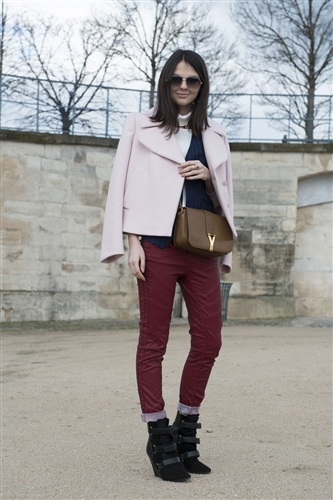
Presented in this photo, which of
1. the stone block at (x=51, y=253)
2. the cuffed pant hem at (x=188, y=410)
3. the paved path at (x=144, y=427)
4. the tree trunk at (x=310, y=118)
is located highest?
the tree trunk at (x=310, y=118)

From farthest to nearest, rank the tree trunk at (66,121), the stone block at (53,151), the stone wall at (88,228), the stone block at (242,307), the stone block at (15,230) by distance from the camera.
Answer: the stone block at (242,307) → the tree trunk at (66,121) → the stone block at (53,151) → the stone wall at (88,228) → the stone block at (15,230)

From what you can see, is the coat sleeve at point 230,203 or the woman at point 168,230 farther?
the coat sleeve at point 230,203

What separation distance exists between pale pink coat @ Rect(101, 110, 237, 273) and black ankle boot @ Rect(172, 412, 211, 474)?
0.81 meters

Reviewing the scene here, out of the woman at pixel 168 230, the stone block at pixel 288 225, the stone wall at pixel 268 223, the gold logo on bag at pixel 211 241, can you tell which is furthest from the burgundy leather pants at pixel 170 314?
the stone block at pixel 288 225

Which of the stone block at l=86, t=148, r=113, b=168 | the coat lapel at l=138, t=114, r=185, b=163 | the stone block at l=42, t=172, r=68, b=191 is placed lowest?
the coat lapel at l=138, t=114, r=185, b=163

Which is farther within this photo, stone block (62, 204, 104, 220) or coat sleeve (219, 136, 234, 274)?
stone block (62, 204, 104, 220)

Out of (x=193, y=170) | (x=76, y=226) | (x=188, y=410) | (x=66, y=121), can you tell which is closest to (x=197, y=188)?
(x=193, y=170)

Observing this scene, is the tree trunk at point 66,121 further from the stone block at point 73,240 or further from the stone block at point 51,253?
the stone block at point 51,253

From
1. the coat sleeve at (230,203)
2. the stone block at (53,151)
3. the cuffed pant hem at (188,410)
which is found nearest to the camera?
the cuffed pant hem at (188,410)

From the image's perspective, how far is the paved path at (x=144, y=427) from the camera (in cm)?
328

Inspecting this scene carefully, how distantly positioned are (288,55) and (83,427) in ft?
55.2

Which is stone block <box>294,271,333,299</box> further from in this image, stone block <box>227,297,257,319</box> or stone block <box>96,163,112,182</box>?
stone block <box>96,163,112,182</box>

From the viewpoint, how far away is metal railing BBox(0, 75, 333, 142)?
13365 mm

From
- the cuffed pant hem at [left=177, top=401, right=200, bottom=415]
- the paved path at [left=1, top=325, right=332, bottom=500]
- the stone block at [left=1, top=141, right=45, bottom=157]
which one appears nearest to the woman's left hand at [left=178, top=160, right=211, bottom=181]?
the cuffed pant hem at [left=177, top=401, right=200, bottom=415]
